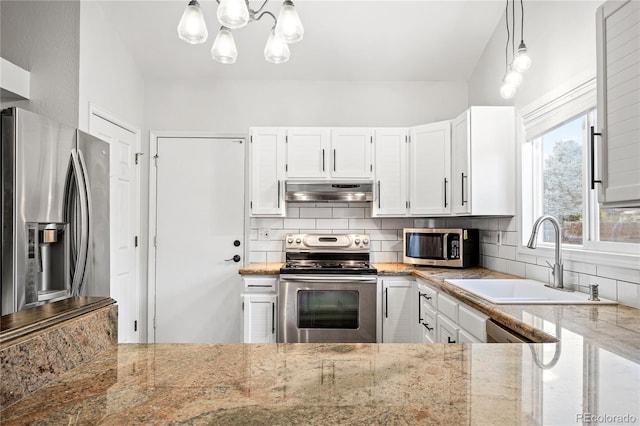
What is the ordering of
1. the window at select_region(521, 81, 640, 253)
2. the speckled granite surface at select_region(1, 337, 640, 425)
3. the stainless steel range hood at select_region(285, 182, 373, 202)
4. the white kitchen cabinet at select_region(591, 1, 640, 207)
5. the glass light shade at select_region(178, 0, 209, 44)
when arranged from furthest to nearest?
the stainless steel range hood at select_region(285, 182, 373, 202) < the window at select_region(521, 81, 640, 253) < the glass light shade at select_region(178, 0, 209, 44) < the white kitchen cabinet at select_region(591, 1, 640, 207) < the speckled granite surface at select_region(1, 337, 640, 425)

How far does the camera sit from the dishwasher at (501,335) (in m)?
1.48

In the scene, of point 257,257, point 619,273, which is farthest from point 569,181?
point 257,257

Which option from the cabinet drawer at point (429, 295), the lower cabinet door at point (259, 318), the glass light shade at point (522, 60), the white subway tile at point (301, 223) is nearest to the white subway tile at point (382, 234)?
the white subway tile at point (301, 223)

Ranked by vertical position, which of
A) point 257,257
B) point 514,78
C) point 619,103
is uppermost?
point 514,78

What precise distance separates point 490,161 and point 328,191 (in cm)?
130

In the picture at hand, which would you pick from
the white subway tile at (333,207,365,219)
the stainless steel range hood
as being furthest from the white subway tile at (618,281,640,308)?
the white subway tile at (333,207,365,219)

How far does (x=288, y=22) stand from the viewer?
65.6 inches

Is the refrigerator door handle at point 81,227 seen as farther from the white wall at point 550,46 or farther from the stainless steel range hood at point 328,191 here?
the white wall at point 550,46

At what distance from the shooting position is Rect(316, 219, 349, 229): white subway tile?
3674 millimetres

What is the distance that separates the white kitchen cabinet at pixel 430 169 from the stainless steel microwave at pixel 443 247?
179 millimetres

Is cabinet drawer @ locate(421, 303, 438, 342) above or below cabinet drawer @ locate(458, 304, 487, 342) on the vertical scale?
below

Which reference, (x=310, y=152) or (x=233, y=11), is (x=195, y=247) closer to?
(x=310, y=152)

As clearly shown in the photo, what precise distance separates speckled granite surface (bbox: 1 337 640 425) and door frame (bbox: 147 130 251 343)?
9.16 ft

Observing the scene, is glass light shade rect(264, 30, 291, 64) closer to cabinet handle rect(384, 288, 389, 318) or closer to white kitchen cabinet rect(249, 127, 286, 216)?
white kitchen cabinet rect(249, 127, 286, 216)
